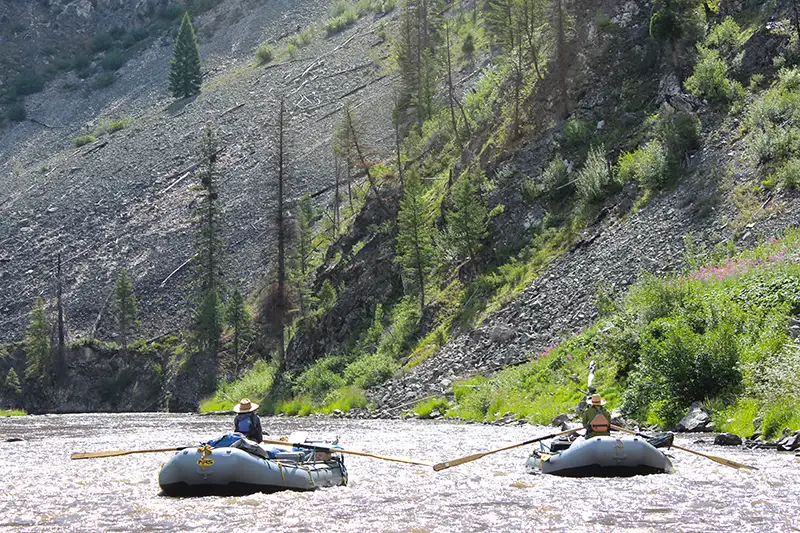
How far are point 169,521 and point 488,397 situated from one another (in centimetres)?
2088

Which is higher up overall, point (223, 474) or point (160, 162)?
point (160, 162)

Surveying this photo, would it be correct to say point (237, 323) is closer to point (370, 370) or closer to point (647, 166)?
point (370, 370)

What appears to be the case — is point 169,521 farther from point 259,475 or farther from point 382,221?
point 382,221

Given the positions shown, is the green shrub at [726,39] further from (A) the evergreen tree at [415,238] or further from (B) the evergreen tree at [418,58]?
(B) the evergreen tree at [418,58]

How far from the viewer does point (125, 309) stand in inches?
2795

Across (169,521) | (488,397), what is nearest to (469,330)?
(488,397)

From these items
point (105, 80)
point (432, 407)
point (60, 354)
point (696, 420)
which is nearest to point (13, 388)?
point (60, 354)

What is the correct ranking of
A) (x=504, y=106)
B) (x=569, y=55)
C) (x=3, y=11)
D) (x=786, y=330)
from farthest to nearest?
(x=3, y=11) < (x=504, y=106) < (x=569, y=55) < (x=786, y=330)

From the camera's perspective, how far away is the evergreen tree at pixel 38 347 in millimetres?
70688

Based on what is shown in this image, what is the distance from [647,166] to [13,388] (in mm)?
55936

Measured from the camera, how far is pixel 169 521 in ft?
48.6

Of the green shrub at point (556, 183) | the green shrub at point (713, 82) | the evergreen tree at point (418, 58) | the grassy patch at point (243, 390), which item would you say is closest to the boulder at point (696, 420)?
the green shrub at point (713, 82)

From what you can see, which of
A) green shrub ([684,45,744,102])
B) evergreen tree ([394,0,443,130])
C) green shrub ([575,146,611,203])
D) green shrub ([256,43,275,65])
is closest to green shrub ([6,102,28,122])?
green shrub ([256,43,275,65])

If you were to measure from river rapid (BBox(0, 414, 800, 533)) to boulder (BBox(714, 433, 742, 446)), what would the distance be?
575mm
